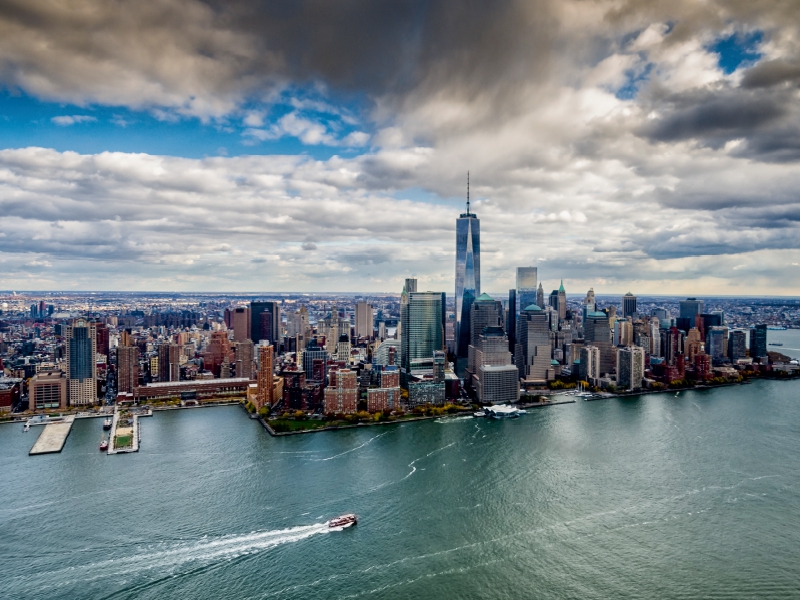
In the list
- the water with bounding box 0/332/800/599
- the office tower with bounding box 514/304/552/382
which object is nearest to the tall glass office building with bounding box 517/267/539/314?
the office tower with bounding box 514/304/552/382

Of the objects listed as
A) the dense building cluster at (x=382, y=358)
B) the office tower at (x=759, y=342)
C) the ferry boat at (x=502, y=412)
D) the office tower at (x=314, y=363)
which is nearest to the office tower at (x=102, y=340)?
the dense building cluster at (x=382, y=358)

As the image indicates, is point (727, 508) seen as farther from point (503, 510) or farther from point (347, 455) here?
point (347, 455)

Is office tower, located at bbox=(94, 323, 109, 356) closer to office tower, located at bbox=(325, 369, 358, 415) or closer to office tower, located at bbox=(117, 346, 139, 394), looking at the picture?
office tower, located at bbox=(117, 346, 139, 394)

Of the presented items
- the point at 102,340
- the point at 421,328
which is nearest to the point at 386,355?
the point at 421,328

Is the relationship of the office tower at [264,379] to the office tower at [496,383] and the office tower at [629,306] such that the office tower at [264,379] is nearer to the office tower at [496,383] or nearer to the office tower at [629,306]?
the office tower at [496,383]

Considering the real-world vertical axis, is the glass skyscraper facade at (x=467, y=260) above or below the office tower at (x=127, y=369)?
above

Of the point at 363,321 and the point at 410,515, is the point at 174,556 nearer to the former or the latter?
the point at 410,515
